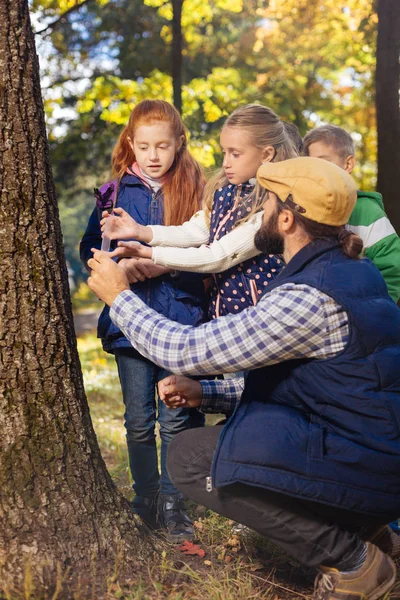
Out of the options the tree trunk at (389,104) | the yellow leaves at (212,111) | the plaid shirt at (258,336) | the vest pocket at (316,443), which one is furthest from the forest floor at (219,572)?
the yellow leaves at (212,111)

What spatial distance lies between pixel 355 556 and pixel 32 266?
5.01ft

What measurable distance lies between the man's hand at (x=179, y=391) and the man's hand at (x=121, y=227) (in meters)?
0.64

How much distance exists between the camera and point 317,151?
136 inches

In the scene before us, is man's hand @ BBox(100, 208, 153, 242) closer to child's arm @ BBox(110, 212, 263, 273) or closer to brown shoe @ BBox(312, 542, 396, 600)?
child's arm @ BBox(110, 212, 263, 273)

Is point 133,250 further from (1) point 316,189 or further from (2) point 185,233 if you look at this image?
(1) point 316,189

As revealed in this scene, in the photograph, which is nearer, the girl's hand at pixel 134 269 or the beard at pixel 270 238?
the beard at pixel 270 238

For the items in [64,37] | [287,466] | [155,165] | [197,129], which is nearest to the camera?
[287,466]

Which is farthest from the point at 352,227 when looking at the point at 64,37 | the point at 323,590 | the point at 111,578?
the point at 64,37

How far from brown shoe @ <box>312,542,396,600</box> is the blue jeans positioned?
92 centimetres

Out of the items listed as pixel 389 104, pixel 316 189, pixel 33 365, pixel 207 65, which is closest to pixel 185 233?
pixel 316 189

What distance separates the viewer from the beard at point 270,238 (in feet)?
8.35

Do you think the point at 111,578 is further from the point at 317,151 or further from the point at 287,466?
the point at 317,151

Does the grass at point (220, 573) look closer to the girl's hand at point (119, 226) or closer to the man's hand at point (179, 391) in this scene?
the man's hand at point (179, 391)

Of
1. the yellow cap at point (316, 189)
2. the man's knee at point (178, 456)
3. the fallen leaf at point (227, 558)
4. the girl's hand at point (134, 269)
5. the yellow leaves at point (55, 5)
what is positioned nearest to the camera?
the yellow cap at point (316, 189)
